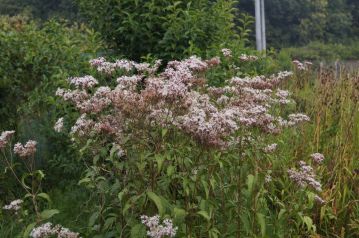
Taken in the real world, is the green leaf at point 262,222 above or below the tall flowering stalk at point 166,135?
below

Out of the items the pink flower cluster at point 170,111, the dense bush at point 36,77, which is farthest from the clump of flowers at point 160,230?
the dense bush at point 36,77

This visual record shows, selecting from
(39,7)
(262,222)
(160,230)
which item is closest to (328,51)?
(39,7)

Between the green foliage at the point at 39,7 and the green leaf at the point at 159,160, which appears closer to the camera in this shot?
the green leaf at the point at 159,160

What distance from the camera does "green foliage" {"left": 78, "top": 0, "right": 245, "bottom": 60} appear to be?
5.83m

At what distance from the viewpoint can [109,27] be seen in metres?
6.25

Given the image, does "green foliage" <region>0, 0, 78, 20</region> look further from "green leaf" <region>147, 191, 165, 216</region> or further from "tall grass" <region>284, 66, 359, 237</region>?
"green leaf" <region>147, 191, 165, 216</region>

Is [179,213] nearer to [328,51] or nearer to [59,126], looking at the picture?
[59,126]

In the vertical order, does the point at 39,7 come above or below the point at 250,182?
below

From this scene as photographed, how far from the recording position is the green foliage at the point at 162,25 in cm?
583

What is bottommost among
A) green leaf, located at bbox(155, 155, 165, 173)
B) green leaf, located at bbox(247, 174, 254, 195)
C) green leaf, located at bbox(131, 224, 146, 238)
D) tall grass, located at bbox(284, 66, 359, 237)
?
tall grass, located at bbox(284, 66, 359, 237)

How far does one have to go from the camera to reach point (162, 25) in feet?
19.3

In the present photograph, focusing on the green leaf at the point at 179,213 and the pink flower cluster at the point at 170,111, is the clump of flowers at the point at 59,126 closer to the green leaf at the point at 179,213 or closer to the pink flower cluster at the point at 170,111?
the pink flower cluster at the point at 170,111

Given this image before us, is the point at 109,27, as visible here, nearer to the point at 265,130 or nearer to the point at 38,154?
the point at 38,154

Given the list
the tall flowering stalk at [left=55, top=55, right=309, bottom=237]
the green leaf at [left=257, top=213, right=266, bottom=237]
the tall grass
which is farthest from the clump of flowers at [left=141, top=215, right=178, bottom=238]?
the tall grass
